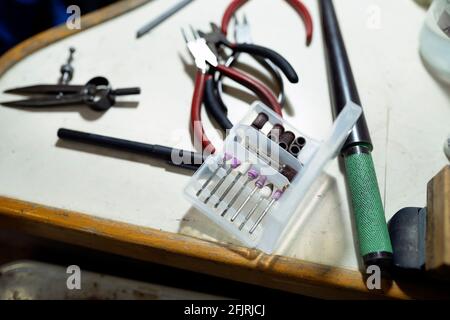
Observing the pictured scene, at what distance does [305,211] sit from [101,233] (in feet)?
0.67

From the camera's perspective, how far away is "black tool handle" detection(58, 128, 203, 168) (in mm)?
461

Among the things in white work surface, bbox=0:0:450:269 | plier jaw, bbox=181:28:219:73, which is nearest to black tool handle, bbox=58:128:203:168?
→ white work surface, bbox=0:0:450:269

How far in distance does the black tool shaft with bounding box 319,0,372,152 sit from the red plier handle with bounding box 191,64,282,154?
0.23 ft

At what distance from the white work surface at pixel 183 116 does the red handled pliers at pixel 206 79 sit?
18mm

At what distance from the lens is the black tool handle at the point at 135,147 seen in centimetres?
46

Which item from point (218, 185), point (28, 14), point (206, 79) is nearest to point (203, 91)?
point (206, 79)

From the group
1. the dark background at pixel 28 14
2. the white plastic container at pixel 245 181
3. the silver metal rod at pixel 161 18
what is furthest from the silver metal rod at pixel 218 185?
the dark background at pixel 28 14

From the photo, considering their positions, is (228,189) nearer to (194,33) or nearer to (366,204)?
(366,204)

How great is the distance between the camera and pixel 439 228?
34 cm

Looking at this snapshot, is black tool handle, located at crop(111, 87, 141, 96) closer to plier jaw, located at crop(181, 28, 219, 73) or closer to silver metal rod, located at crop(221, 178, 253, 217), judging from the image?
plier jaw, located at crop(181, 28, 219, 73)

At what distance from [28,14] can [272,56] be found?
449mm

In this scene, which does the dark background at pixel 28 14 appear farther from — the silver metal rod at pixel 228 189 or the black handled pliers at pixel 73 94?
the silver metal rod at pixel 228 189

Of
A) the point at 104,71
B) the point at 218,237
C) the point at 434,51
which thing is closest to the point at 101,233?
the point at 218,237
